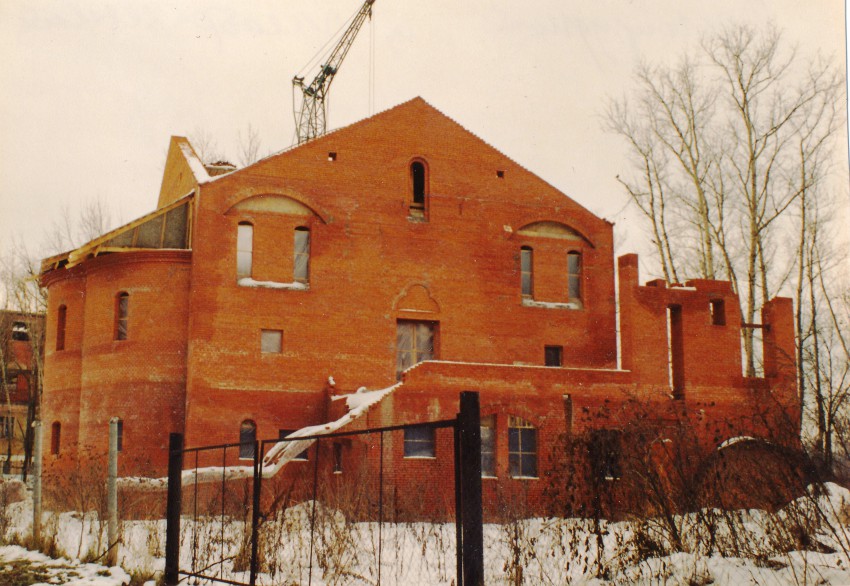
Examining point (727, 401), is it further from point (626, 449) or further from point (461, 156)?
point (626, 449)

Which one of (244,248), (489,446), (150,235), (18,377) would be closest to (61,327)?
(150,235)

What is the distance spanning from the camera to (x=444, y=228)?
26.2 meters

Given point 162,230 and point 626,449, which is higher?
point 162,230

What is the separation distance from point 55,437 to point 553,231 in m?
16.1

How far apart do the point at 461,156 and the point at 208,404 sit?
403 inches

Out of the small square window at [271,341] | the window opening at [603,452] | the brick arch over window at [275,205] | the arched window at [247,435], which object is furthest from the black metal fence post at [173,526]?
the brick arch over window at [275,205]

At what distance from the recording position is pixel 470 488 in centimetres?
677

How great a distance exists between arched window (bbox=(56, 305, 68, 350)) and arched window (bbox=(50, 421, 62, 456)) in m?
2.32

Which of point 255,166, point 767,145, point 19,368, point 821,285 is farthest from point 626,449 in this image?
point 19,368

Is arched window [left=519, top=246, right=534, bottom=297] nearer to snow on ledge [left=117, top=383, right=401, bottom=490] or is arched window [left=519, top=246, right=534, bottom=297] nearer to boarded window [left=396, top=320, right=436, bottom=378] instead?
boarded window [left=396, top=320, right=436, bottom=378]

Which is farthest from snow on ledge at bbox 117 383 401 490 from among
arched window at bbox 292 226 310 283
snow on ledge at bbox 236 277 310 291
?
arched window at bbox 292 226 310 283

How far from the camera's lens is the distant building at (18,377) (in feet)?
130

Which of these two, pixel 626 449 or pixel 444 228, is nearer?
pixel 626 449

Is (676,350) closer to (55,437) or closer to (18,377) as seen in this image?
(55,437)
